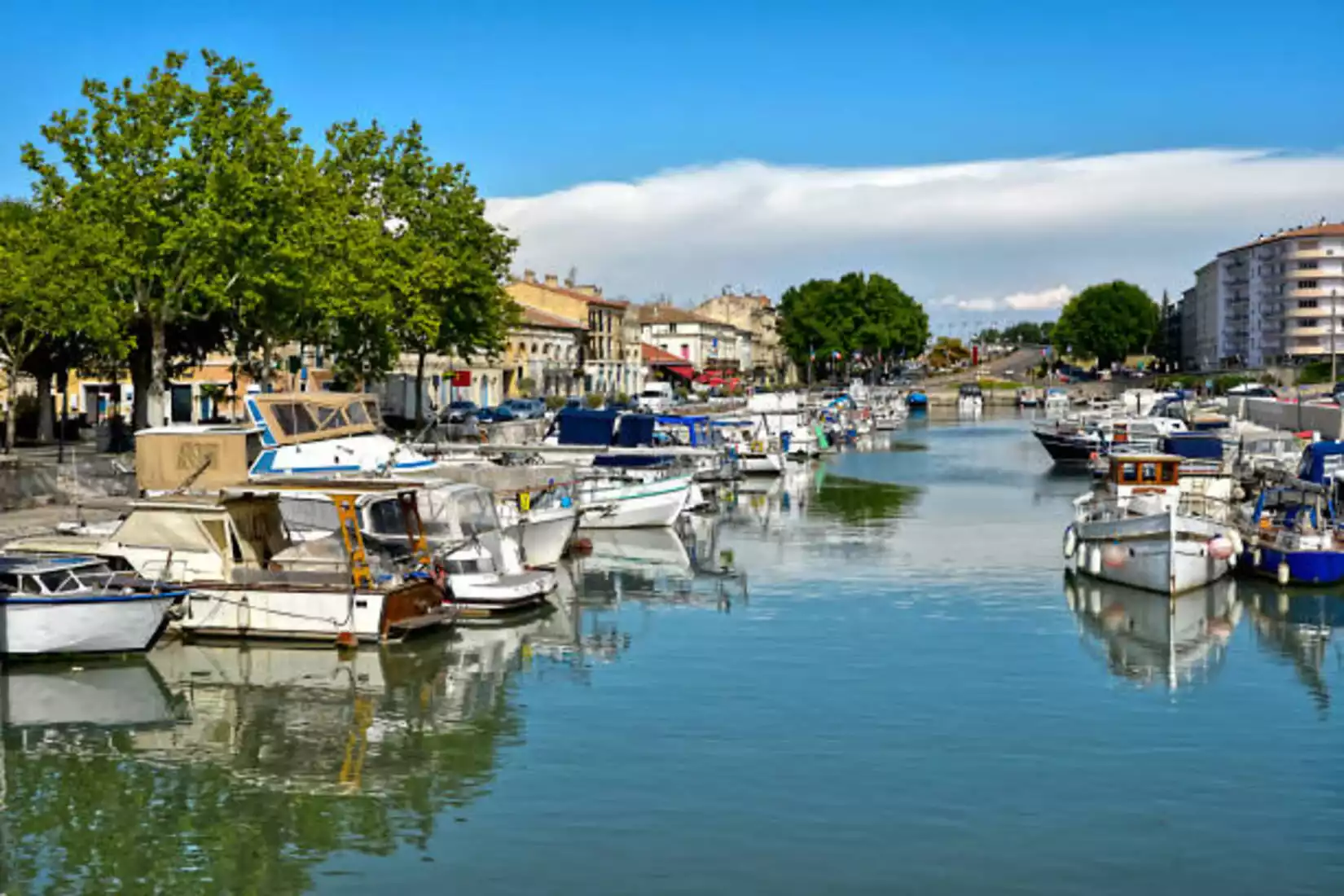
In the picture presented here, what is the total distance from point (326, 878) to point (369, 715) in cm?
817

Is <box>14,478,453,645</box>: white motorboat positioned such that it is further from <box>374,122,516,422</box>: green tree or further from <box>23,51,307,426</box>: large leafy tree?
<box>374,122,516,422</box>: green tree

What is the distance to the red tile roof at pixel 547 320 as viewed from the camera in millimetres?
133375

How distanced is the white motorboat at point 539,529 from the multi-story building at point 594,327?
98.1m

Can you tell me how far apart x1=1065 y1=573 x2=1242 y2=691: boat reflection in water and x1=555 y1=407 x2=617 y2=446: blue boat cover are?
994 inches

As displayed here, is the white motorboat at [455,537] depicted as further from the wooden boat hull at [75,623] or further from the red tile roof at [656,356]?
the red tile roof at [656,356]

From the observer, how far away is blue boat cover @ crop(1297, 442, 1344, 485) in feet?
158

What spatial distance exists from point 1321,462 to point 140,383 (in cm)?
4480

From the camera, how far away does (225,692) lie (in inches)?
1168

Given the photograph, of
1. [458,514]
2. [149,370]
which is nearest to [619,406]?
[149,370]

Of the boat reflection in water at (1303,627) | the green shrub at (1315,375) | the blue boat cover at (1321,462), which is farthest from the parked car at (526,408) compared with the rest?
the green shrub at (1315,375)

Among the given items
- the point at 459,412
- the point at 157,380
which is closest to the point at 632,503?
the point at 157,380

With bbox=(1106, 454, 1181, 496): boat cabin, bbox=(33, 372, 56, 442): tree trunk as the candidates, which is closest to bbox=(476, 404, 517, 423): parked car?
bbox=(33, 372, 56, 442): tree trunk

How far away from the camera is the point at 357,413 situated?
140ft

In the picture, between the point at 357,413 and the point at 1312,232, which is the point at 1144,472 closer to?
the point at 357,413
